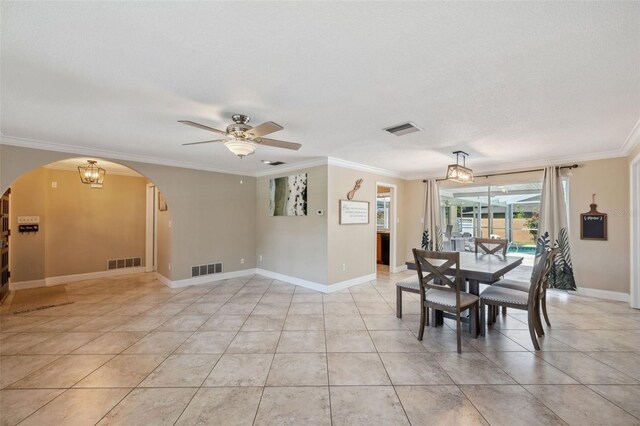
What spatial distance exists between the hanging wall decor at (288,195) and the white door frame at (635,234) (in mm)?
5199

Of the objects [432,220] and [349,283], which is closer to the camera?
[349,283]

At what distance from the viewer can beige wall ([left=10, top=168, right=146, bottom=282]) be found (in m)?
5.04

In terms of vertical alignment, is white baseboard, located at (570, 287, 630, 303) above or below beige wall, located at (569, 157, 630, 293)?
below

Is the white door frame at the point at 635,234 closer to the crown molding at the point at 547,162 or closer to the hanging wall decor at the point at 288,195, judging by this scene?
the crown molding at the point at 547,162

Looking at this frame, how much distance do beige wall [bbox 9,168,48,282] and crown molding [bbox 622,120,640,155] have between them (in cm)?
951

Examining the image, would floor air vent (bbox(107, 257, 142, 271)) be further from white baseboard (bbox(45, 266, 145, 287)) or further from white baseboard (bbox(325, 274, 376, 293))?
white baseboard (bbox(325, 274, 376, 293))

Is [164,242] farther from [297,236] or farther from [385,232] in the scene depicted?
[385,232]

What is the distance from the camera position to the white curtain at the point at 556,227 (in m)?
4.73

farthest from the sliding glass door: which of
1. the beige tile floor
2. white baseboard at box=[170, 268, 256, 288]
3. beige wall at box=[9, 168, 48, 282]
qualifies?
beige wall at box=[9, 168, 48, 282]

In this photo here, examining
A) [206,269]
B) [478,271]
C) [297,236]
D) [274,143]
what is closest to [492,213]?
[478,271]

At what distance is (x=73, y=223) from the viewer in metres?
5.62

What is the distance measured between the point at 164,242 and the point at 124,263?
1.74 metres

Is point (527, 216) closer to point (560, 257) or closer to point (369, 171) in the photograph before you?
point (560, 257)

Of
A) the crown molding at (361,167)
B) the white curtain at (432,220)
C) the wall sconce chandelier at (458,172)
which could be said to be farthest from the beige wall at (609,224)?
the crown molding at (361,167)
